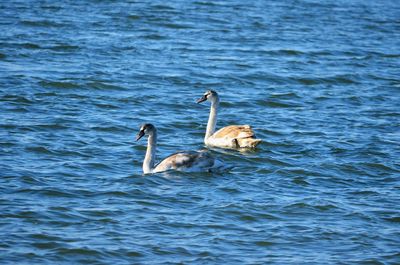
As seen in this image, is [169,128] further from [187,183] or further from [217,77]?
[217,77]

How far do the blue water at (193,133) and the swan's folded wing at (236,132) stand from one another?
1.14 ft

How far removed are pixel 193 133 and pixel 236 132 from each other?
166 cm

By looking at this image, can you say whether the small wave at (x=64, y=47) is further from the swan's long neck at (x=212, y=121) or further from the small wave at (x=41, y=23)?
the swan's long neck at (x=212, y=121)

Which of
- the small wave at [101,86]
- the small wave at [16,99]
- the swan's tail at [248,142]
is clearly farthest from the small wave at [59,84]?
the swan's tail at [248,142]

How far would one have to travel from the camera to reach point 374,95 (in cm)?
2241

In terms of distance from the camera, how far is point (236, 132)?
17.2 m

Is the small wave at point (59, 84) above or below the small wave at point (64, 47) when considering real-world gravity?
below

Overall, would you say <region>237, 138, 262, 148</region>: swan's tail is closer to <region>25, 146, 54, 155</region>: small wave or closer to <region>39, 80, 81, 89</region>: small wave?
<region>25, 146, 54, 155</region>: small wave

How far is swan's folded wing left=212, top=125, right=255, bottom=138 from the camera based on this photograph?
16.9m

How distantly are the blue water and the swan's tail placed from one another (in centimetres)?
16

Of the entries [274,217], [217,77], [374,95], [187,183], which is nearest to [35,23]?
[217,77]

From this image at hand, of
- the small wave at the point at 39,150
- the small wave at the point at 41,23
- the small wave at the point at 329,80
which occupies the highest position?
the small wave at the point at 41,23

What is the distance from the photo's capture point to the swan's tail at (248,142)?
16.9 meters

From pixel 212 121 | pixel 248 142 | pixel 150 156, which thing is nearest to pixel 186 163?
pixel 150 156
